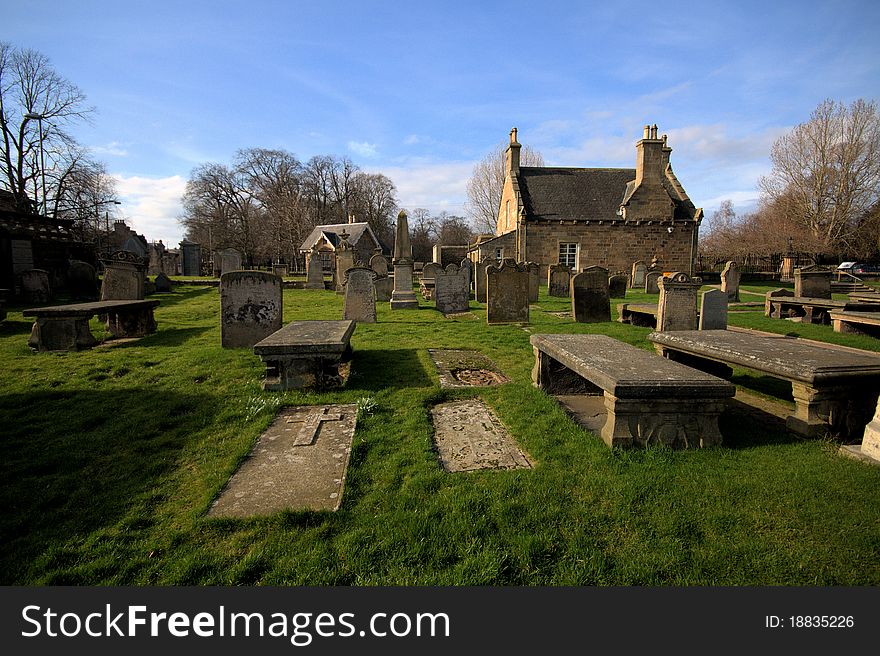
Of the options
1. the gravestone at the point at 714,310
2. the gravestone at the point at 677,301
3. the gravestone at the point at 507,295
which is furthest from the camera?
the gravestone at the point at 507,295

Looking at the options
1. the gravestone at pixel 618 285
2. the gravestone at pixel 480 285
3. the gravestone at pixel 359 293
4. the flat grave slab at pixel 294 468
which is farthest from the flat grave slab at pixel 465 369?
the gravestone at pixel 618 285

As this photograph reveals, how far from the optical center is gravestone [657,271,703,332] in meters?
9.12

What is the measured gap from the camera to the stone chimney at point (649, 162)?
26281 millimetres

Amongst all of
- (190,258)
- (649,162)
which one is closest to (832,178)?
(649,162)

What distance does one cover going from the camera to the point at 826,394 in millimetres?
3582

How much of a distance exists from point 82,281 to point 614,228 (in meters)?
27.0

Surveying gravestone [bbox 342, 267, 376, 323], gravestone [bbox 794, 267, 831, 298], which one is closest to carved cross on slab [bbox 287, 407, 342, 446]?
gravestone [bbox 342, 267, 376, 323]

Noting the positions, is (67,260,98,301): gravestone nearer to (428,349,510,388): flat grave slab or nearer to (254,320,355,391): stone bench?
(254,320,355,391): stone bench

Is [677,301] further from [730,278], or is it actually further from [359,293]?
[359,293]

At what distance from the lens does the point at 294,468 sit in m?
3.24

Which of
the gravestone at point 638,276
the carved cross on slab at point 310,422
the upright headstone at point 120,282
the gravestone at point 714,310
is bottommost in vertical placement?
the carved cross on slab at point 310,422

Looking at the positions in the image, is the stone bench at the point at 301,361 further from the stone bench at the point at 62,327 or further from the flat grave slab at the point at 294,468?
the stone bench at the point at 62,327

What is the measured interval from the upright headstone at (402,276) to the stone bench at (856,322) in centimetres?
1064

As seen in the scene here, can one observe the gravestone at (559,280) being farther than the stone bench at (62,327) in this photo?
Yes
